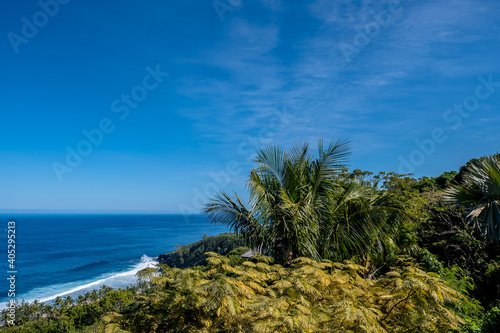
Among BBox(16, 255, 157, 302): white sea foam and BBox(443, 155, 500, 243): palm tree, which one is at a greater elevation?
BBox(443, 155, 500, 243): palm tree

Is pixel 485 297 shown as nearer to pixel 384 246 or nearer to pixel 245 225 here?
pixel 384 246

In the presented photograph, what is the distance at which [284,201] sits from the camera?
691 cm

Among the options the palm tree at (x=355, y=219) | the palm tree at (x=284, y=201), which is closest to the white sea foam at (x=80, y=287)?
the palm tree at (x=284, y=201)

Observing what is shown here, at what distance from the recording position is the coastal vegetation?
3.90 meters

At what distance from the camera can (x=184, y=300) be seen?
4117mm

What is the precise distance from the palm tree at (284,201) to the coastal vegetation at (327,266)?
3cm

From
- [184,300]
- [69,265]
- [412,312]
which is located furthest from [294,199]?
[69,265]

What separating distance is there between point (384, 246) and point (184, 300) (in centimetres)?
724

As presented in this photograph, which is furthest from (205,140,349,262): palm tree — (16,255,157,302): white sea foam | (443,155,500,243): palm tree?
(16,255,157,302): white sea foam

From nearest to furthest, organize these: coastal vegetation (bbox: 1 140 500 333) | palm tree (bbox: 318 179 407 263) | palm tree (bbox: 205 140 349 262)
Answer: coastal vegetation (bbox: 1 140 500 333)
palm tree (bbox: 205 140 349 262)
palm tree (bbox: 318 179 407 263)

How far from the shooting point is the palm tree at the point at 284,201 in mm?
6836

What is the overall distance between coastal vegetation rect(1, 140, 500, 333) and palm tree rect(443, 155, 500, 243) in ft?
0.08

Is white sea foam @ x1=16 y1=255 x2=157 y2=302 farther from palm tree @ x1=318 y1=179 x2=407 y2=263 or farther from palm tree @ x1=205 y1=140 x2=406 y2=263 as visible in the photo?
palm tree @ x1=318 y1=179 x2=407 y2=263

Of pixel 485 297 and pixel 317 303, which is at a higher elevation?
pixel 317 303
